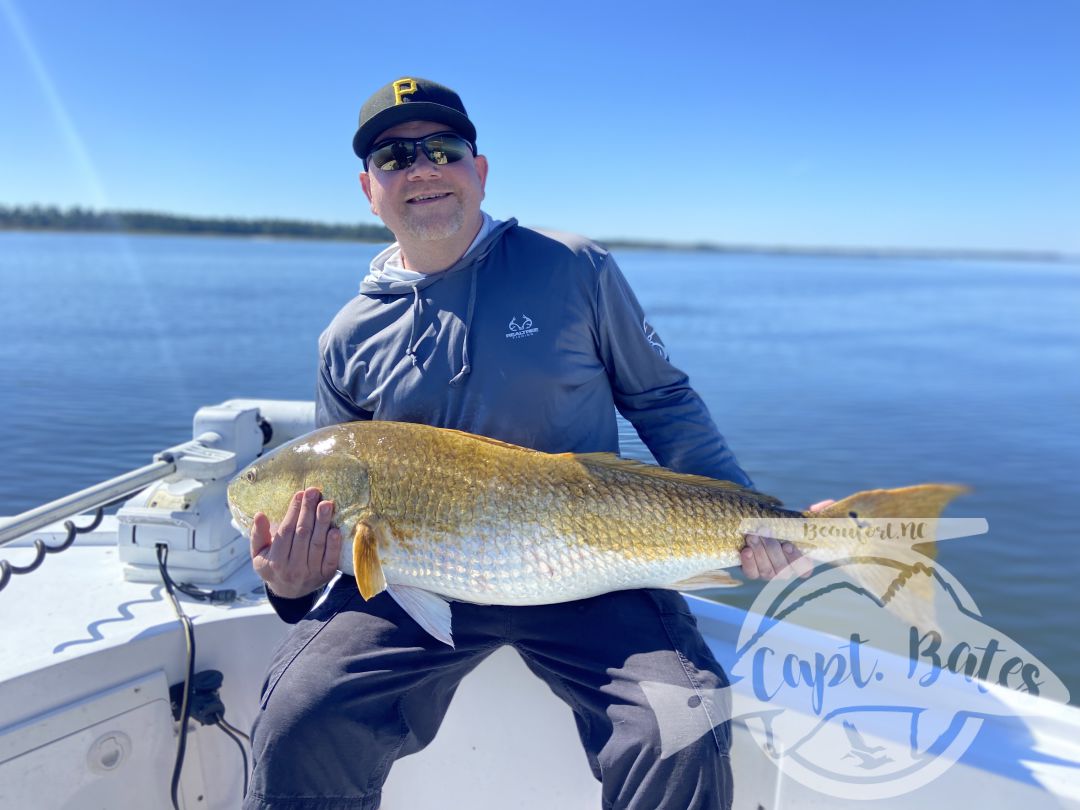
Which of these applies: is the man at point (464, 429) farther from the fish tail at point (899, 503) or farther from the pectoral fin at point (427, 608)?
the fish tail at point (899, 503)

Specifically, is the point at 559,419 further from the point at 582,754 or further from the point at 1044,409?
the point at 1044,409

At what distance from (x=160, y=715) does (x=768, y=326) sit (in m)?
25.3

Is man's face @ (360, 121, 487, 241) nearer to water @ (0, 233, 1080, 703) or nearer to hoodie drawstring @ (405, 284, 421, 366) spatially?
hoodie drawstring @ (405, 284, 421, 366)

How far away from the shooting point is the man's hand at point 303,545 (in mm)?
2486

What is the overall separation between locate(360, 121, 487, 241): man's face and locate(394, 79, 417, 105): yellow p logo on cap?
10 cm

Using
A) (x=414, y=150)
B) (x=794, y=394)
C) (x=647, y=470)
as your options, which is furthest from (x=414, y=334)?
(x=794, y=394)

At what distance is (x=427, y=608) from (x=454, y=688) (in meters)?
0.35

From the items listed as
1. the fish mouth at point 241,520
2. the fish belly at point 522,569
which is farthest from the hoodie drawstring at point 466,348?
the fish mouth at point 241,520

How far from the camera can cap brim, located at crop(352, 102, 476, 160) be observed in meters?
2.81

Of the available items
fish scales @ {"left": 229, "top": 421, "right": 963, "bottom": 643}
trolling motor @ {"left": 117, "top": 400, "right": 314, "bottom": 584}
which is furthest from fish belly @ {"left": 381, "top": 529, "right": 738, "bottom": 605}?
trolling motor @ {"left": 117, "top": 400, "right": 314, "bottom": 584}

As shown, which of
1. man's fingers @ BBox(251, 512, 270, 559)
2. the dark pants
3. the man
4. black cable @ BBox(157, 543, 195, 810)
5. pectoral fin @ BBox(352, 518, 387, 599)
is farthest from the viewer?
black cable @ BBox(157, 543, 195, 810)

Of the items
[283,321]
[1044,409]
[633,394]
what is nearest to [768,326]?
[1044,409]

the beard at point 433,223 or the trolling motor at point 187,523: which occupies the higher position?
the beard at point 433,223

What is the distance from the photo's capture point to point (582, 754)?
273 centimetres
